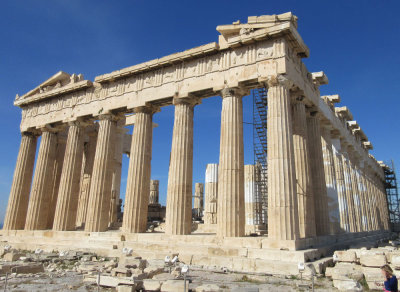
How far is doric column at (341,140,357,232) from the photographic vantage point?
84.3 ft

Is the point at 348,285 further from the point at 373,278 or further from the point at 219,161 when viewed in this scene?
the point at 219,161

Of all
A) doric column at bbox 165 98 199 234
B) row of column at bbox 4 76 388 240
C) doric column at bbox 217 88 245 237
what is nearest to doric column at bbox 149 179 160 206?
row of column at bbox 4 76 388 240

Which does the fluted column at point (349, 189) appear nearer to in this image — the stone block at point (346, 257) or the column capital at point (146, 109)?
the stone block at point (346, 257)

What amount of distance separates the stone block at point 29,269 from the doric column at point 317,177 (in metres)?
14.6

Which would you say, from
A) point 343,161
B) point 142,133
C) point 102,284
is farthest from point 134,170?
point 343,161

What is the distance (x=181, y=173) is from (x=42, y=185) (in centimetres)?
1267

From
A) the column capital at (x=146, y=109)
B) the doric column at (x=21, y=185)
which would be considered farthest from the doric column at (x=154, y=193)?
the column capital at (x=146, y=109)

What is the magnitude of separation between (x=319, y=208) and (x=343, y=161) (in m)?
9.75

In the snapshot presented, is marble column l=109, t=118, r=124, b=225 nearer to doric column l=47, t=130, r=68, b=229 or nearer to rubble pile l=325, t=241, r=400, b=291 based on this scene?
doric column l=47, t=130, r=68, b=229

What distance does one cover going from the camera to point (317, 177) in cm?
1967

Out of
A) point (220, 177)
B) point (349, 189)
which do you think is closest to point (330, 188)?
point (349, 189)

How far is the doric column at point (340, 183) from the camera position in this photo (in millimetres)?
23786

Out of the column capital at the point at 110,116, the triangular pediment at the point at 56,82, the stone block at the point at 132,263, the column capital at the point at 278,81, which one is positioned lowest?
the stone block at the point at 132,263

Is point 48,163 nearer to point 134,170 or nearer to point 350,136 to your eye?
point 134,170
